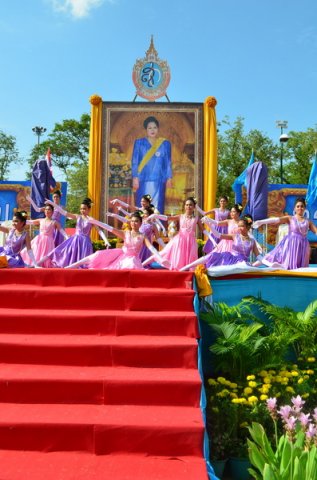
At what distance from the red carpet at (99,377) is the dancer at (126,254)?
1.40 m

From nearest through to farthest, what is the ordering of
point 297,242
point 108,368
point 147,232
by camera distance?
1. point 108,368
2. point 297,242
3. point 147,232

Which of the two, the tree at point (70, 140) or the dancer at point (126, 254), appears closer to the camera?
the dancer at point (126, 254)

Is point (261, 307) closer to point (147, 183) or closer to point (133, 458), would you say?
point (133, 458)

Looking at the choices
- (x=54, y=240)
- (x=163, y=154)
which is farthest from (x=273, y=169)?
(x=54, y=240)

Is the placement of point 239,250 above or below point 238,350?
above

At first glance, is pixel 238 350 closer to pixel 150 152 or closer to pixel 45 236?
pixel 45 236

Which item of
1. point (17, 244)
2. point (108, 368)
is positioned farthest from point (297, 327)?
point (17, 244)

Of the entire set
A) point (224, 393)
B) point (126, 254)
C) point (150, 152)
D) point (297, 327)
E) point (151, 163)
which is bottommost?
point (224, 393)

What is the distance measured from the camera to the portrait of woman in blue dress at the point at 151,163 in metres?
14.6

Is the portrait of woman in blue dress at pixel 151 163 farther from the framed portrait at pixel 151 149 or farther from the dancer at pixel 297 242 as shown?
the dancer at pixel 297 242

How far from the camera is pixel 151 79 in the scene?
1466 cm

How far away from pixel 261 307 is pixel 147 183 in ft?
33.6

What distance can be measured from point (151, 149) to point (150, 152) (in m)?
0.10

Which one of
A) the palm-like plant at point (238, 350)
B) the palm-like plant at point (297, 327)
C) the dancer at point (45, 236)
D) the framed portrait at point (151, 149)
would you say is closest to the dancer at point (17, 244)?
the dancer at point (45, 236)
